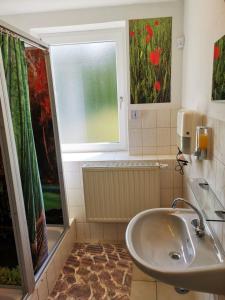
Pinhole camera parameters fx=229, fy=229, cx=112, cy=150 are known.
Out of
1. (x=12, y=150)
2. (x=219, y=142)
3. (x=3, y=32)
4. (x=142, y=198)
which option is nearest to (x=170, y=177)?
(x=142, y=198)

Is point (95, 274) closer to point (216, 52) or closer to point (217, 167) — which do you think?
point (217, 167)

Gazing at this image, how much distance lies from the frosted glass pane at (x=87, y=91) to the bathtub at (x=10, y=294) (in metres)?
1.43

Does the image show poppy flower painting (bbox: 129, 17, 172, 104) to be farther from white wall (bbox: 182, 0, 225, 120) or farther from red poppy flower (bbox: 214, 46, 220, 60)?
red poppy flower (bbox: 214, 46, 220, 60)

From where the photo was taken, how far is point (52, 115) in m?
1.91

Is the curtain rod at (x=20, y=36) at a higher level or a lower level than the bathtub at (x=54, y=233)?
higher

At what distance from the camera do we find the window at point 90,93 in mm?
2246

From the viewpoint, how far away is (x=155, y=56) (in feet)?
6.69

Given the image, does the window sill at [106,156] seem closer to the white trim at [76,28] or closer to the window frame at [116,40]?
the window frame at [116,40]

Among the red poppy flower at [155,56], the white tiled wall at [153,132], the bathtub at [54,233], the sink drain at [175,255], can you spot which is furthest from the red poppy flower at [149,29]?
the bathtub at [54,233]

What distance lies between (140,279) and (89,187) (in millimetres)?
870

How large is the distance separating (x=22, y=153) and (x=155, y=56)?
1.42 metres

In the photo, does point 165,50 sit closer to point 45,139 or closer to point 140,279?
point 45,139

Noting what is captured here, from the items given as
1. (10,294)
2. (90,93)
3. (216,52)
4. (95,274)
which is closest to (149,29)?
(90,93)

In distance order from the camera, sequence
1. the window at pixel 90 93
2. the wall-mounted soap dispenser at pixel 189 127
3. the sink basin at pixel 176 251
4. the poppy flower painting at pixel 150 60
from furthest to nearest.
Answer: the window at pixel 90 93, the poppy flower painting at pixel 150 60, the wall-mounted soap dispenser at pixel 189 127, the sink basin at pixel 176 251
